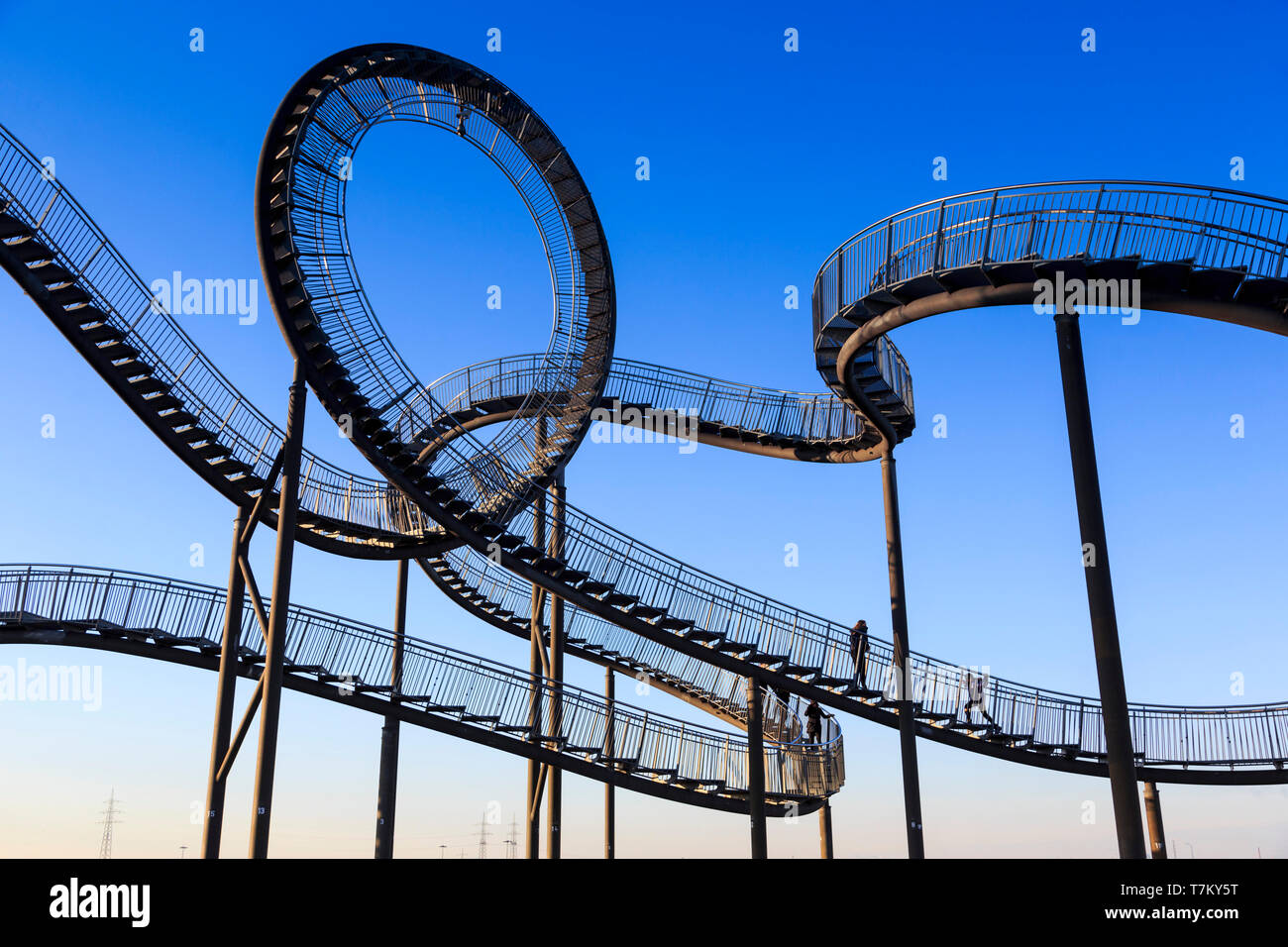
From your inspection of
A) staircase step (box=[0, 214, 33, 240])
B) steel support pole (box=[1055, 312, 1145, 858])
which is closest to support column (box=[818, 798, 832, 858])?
steel support pole (box=[1055, 312, 1145, 858])

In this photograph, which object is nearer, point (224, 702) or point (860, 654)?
point (224, 702)

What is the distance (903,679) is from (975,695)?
1.49 meters

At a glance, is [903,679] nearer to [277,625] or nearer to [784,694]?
[784,694]

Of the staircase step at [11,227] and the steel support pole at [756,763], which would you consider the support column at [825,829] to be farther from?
the staircase step at [11,227]

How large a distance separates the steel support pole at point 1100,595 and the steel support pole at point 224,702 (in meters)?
12.1

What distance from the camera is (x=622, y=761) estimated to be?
1909cm

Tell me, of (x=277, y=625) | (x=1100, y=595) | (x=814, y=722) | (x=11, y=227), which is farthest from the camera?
(x=814, y=722)

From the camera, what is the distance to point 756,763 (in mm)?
19359

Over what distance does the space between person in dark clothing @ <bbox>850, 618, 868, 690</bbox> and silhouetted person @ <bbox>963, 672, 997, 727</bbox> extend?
2020 millimetres

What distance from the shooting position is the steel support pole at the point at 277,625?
14711 mm

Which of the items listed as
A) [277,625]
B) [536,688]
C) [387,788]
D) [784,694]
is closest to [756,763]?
[784,694]

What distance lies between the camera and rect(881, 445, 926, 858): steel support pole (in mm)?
19047
